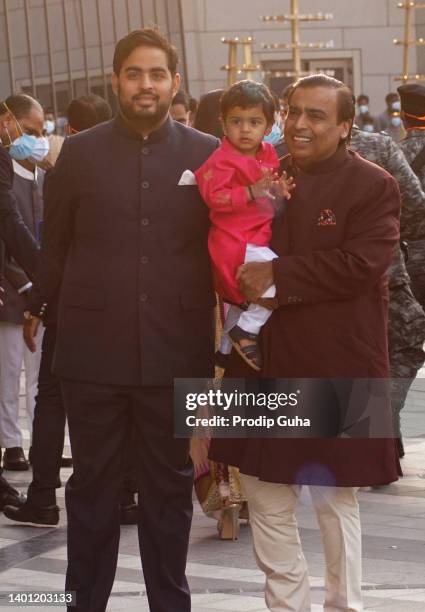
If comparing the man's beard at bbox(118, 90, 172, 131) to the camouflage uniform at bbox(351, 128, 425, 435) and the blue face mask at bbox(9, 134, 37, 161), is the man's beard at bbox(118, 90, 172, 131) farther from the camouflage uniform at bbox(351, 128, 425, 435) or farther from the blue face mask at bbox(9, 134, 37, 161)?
the blue face mask at bbox(9, 134, 37, 161)

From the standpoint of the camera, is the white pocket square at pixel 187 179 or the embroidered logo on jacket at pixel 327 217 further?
the white pocket square at pixel 187 179

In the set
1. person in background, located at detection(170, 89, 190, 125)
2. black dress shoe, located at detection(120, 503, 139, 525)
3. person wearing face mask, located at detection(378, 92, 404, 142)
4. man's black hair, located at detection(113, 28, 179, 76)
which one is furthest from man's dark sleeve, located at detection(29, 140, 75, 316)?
person wearing face mask, located at detection(378, 92, 404, 142)

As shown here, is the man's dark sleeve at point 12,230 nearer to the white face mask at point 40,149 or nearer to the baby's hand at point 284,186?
the white face mask at point 40,149

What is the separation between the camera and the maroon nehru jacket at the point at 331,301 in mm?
4816

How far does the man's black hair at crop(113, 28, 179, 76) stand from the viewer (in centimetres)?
A: 507

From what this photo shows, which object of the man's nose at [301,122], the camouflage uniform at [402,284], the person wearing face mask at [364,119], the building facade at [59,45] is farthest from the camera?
the building facade at [59,45]

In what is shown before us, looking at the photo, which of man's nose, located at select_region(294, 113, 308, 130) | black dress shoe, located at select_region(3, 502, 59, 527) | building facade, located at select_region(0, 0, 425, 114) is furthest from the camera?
building facade, located at select_region(0, 0, 425, 114)

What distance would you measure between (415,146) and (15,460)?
2.77 metres

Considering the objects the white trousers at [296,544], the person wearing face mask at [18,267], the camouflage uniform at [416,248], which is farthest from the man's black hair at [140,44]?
the camouflage uniform at [416,248]

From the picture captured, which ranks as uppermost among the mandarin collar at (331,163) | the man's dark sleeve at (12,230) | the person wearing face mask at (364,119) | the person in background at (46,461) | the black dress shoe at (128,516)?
the mandarin collar at (331,163)

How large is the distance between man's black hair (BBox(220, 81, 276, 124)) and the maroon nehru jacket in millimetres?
517

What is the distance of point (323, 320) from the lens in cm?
486

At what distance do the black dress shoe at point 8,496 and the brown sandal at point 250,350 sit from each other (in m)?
2.70

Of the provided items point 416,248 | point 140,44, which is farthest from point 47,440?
point 140,44
